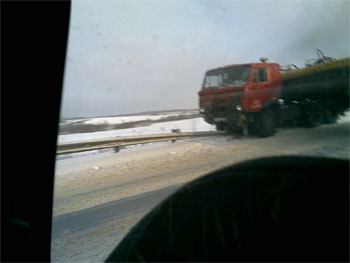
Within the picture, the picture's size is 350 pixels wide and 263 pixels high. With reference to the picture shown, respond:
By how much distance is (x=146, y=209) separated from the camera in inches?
89.0

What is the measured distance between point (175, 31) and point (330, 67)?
2.38 feet

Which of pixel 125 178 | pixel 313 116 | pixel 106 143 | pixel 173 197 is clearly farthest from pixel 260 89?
pixel 106 143

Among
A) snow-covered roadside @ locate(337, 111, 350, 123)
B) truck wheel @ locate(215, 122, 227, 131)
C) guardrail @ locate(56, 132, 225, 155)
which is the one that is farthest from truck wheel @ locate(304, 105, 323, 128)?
guardrail @ locate(56, 132, 225, 155)

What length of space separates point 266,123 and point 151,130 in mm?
701

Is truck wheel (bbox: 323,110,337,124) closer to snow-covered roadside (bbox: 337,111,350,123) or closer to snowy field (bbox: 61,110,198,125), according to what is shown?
snow-covered roadside (bbox: 337,111,350,123)

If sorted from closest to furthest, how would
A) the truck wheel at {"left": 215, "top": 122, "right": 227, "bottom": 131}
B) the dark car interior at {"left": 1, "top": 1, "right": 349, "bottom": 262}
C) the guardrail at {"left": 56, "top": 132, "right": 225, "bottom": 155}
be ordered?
the dark car interior at {"left": 1, "top": 1, "right": 349, "bottom": 262} < the truck wheel at {"left": 215, "top": 122, "right": 227, "bottom": 131} < the guardrail at {"left": 56, "top": 132, "right": 225, "bottom": 155}

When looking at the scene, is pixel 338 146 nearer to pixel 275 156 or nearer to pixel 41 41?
pixel 275 156

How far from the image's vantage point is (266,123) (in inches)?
79.8

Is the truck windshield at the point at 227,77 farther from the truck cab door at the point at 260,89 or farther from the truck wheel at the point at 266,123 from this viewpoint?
the truck wheel at the point at 266,123

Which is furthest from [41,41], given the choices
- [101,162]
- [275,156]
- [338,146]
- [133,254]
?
[338,146]

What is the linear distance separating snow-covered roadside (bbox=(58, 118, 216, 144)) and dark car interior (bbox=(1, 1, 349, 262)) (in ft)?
0.51

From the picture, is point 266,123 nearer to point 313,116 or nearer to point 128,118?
point 313,116

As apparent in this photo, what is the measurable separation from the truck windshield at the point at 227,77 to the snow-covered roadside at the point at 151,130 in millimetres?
232

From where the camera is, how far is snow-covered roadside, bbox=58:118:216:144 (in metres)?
2.25
